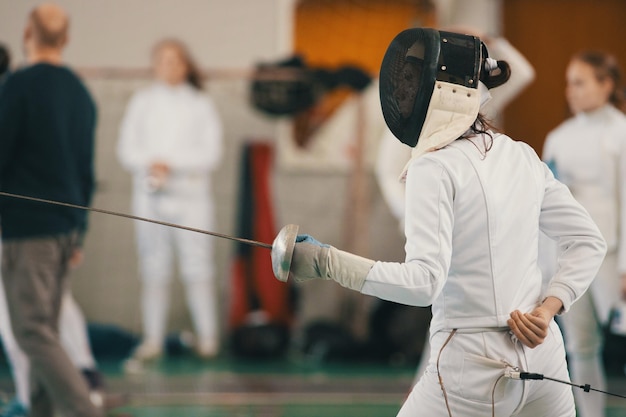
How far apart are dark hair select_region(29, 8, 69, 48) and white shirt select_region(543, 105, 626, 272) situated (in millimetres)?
1793

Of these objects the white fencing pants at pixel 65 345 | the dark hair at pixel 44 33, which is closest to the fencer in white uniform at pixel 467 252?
the dark hair at pixel 44 33

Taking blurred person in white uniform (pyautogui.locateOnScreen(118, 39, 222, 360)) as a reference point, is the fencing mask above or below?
above

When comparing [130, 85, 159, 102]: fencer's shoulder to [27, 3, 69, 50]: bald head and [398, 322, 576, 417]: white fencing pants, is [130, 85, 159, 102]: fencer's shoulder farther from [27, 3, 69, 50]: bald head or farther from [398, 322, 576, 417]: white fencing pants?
[398, 322, 576, 417]: white fencing pants

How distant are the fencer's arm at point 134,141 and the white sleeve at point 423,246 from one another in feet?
12.4

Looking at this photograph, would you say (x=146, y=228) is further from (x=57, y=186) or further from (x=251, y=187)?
(x=57, y=186)

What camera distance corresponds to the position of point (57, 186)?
3.03 metres

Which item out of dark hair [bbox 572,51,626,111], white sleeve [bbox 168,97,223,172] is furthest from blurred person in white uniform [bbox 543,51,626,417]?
white sleeve [bbox 168,97,223,172]

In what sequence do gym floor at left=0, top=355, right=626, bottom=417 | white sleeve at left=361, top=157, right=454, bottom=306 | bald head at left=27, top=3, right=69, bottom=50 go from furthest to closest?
gym floor at left=0, top=355, right=626, bottom=417
bald head at left=27, top=3, right=69, bottom=50
white sleeve at left=361, top=157, right=454, bottom=306

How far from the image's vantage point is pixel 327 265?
5.41ft

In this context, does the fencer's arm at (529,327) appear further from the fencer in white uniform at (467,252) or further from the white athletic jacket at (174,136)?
the white athletic jacket at (174,136)

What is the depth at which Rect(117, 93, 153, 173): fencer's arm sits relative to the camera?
533 cm

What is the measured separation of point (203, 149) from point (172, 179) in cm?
25

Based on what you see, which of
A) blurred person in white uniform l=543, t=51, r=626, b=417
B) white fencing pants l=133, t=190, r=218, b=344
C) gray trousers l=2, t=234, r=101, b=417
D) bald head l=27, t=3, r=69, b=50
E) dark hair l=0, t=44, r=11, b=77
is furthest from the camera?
white fencing pants l=133, t=190, r=218, b=344

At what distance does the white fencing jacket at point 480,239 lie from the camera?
164 cm
